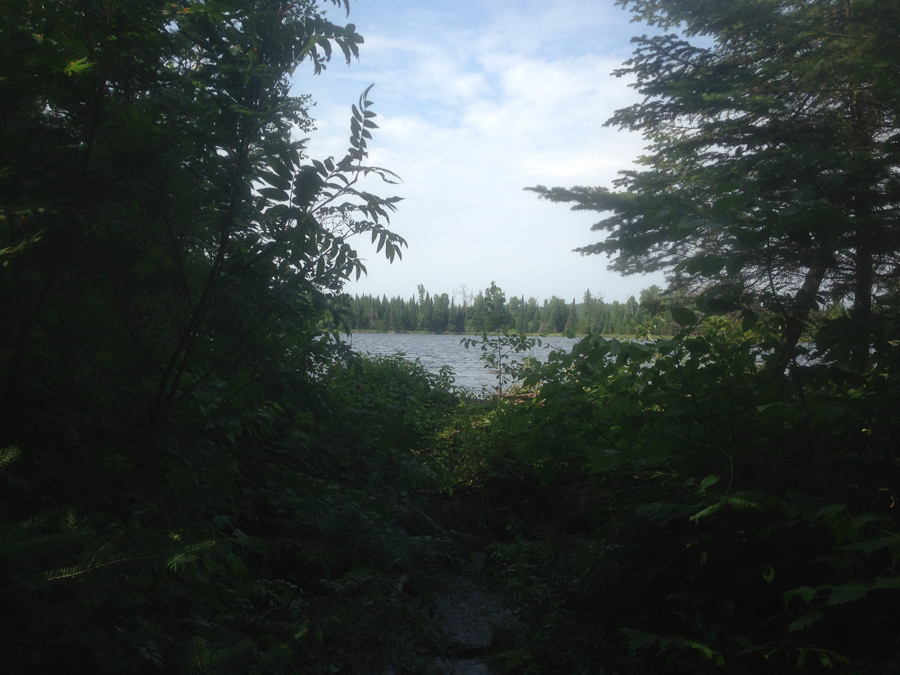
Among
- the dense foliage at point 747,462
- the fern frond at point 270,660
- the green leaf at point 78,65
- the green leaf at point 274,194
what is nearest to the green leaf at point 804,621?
the dense foliage at point 747,462

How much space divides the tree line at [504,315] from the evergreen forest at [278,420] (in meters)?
0.69

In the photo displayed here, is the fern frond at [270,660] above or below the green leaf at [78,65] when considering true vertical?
below

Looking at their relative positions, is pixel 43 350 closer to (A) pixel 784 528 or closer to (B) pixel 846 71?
(A) pixel 784 528

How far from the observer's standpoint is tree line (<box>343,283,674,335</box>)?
546 centimetres

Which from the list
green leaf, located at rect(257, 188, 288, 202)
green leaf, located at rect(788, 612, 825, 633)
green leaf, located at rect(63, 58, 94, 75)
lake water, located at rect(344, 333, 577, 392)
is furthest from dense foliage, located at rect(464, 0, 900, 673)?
lake water, located at rect(344, 333, 577, 392)

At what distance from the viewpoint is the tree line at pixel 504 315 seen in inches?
215

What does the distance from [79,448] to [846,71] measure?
6919mm

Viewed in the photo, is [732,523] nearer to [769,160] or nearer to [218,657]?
[218,657]

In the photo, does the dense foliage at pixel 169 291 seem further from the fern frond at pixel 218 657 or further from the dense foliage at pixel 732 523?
the dense foliage at pixel 732 523

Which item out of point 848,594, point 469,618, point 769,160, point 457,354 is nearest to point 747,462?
point 848,594

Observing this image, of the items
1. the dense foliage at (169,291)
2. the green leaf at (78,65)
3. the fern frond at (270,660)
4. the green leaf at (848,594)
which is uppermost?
the green leaf at (78,65)

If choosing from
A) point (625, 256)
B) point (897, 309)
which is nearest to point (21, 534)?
A: point (897, 309)

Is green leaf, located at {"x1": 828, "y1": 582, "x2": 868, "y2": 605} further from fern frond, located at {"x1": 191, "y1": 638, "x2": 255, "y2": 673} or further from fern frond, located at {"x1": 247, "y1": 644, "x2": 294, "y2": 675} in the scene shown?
fern frond, located at {"x1": 191, "y1": 638, "x2": 255, "y2": 673}

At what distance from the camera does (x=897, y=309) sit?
2.30 meters
